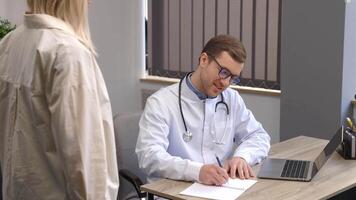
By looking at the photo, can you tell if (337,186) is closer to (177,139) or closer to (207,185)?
(207,185)

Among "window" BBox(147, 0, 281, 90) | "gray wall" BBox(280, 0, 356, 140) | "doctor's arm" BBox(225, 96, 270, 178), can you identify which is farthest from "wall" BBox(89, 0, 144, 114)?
"doctor's arm" BBox(225, 96, 270, 178)

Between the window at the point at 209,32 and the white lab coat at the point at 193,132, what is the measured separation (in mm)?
1220

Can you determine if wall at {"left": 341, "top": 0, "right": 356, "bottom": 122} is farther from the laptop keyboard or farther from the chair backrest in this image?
the chair backrest

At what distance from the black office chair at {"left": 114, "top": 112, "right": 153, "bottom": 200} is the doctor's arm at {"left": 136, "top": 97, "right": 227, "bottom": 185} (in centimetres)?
30

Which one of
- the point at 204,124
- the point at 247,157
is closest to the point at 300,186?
the point at 247,157

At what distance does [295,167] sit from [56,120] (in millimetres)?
1197

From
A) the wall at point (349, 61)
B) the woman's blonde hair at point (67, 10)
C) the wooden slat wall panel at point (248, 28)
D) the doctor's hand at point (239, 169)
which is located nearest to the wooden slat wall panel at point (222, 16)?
the wooden slat wall panel at point (248, 28)

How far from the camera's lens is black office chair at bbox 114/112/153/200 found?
2.39m

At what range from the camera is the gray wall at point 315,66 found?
9.68 ft

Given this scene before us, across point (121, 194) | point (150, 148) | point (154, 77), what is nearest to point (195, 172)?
point (150, 148)

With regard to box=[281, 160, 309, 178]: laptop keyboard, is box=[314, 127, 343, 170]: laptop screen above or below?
above

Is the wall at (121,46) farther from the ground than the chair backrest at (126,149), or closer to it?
farther from the ground

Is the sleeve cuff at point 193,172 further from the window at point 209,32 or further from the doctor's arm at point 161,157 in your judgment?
the window at point 209,32

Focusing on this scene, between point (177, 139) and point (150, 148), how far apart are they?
0.59ft
